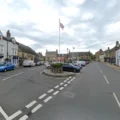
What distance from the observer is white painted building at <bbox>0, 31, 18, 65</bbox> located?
3716 cm

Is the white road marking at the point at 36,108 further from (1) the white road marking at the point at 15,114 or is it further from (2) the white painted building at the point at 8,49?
(2) the white painted building at the point at 8,49

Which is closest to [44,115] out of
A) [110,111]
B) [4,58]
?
[110,111]

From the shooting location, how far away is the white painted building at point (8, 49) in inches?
1463

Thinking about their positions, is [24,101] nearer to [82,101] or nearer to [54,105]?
[54,105]

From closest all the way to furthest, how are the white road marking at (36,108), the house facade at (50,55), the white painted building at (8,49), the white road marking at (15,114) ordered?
the white road marking at (15,114), the white road marking at (36,108), the white painted building at (8,49), the house facade at (50,55)

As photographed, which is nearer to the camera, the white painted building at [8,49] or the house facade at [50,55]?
the white painted building at [8,49]

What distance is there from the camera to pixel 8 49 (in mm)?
39938

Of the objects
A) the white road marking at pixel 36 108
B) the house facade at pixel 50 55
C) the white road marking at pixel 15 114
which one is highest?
the house facade at pixel 50 55

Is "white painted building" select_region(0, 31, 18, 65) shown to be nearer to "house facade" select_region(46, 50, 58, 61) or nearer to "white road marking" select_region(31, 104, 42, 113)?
"white road marking" select_region(31, 104, 42, 113)

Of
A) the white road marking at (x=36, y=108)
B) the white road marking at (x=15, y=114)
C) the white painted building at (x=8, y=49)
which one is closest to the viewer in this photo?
the white road marking at (x=15, y=114)

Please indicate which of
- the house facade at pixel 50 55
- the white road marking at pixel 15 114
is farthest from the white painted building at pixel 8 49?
the house facade at pixel 50 55

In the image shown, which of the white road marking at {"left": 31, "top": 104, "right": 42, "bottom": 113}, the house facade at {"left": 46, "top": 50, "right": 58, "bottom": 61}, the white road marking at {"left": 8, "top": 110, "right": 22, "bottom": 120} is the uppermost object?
the house facade at {"left": 46, "top": 50, "right": 58, "bottom": 61}

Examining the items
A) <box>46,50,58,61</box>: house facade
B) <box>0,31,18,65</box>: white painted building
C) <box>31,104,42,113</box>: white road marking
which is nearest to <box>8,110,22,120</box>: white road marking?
<box>31,104,42,113</box>: white road marking

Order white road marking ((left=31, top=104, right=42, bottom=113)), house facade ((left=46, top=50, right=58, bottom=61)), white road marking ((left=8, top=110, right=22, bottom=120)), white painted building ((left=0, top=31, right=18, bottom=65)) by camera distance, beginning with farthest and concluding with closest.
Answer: house facade ((left=46, top=50, right=58, bottom=61)) → white painted building ((left=0, top=31, right=18, bottom=65)) → white road marking ((left=31, top=104, right=42, bottom=113)) → white road marking ((left=8, top=110, right=22, bottom=120))
